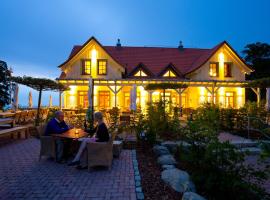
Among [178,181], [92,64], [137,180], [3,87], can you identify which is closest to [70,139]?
[137,180]

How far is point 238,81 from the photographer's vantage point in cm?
2159

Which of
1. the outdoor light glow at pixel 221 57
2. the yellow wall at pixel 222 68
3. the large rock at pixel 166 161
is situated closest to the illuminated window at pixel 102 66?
the yellow wall at pixel 222 68

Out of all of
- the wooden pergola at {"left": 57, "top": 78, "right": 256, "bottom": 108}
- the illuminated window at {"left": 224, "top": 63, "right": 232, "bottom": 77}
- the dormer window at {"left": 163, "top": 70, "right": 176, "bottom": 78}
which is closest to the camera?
the wooden pergola at {"left": 57, "top": 78, "right": 256, "bottom": 108}

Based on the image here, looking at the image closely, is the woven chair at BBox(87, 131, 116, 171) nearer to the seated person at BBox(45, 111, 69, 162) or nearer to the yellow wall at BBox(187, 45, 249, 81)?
the seated person at BBox(45, 111, 69, 162)

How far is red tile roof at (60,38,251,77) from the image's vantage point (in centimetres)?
2342

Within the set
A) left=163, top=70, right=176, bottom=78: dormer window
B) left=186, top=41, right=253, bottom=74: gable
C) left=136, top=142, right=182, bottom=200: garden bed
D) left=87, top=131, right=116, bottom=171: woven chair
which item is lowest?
left=136, top=142, right=182, bottom=200: garden bed

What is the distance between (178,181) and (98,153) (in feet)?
6.27

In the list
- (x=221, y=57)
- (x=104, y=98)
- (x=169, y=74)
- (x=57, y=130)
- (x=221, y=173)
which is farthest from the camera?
(x=221, y=57)

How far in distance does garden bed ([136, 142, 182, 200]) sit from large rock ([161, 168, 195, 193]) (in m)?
0.09

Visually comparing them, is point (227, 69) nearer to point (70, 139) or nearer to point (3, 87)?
point (70, 139)

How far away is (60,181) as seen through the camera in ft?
15.8

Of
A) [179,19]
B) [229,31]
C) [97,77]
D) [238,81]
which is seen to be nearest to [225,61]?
[238,81]

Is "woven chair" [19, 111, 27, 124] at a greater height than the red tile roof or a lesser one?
lesser

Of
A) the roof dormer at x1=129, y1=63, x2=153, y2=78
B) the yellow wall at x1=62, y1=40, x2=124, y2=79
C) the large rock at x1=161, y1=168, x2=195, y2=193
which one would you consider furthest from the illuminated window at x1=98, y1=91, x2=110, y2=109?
the large rock at x1=161, y1=168, x2=195, y2=193
